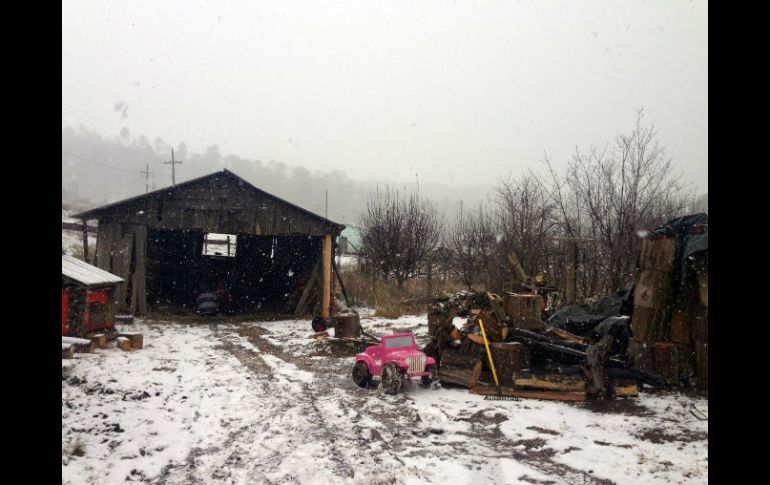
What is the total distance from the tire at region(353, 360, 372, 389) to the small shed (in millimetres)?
6734

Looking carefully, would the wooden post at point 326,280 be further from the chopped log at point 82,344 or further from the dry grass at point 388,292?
the chopped log at point 82,344

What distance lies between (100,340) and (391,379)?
6919mm

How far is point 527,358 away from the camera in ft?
28.3

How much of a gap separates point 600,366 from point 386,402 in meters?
3.63

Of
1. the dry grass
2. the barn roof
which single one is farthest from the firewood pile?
the barn roof

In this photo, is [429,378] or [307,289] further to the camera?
[307,289]

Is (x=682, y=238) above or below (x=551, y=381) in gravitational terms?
above

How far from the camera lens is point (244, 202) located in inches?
709

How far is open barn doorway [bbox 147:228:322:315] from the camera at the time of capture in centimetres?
2236

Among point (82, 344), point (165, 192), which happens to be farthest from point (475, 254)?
point (82, 344)

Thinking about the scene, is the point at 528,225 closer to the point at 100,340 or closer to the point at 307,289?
the point at 307,289

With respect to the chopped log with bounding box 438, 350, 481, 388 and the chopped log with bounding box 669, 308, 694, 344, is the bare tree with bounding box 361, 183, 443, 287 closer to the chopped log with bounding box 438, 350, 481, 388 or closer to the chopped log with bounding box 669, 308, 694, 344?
the chopped log with bounding box 438, 350, 481, 388
